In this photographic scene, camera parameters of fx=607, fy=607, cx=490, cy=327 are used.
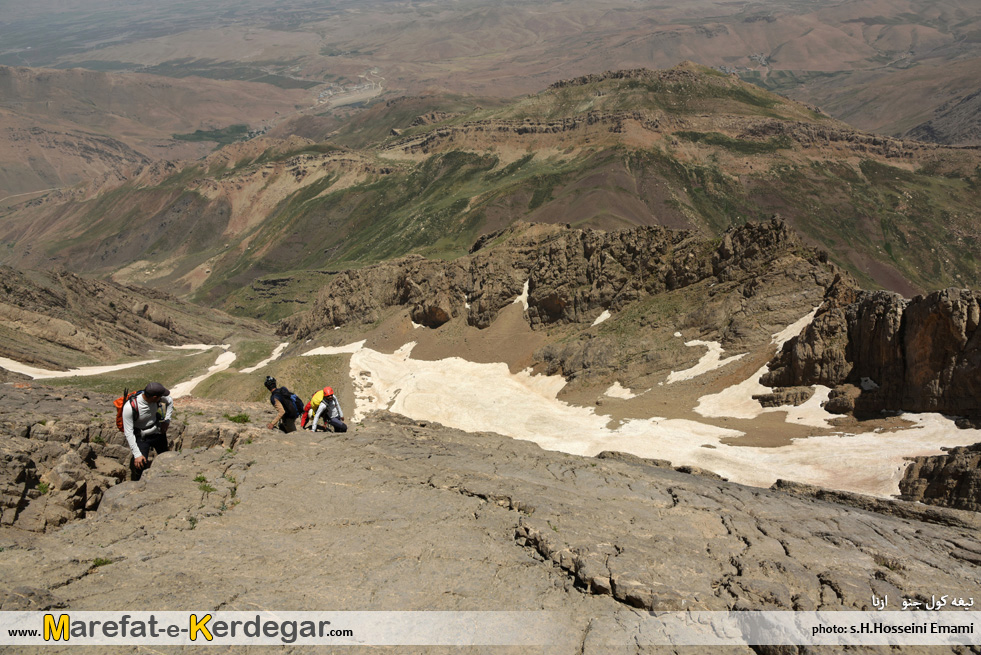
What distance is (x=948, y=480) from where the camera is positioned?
997 inches

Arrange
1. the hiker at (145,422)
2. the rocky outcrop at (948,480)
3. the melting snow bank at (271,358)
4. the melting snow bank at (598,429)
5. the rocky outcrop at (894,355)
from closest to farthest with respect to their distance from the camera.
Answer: the hiker at (145,422), the rocky outcrop at (948,480), the melting snow bank at (598,429), the rocky outcrop at (894,355), the melting snow bank at (271,358)

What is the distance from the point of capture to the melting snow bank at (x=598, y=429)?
30.3 m

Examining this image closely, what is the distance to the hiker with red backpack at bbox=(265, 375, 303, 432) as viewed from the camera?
20344mm

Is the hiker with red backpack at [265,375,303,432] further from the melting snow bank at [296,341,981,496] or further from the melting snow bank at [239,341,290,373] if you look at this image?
the melting snow bank at [239,341,290,373]

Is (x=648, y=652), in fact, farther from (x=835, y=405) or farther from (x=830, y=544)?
(x=835, y=405)

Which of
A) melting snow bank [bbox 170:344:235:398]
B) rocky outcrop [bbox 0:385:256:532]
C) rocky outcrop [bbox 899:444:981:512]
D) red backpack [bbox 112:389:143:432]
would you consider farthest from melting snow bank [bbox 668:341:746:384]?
melting snow bank [bbox 170:344:235:398]

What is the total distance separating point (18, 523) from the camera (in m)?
12.1

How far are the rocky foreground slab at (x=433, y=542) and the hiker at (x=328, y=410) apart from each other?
697 mm

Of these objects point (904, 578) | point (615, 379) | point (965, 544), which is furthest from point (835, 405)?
point (904, 578)

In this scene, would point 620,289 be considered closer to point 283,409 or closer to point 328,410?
point 328,410

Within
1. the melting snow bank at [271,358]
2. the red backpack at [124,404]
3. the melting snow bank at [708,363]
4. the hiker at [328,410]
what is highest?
the red backpack at [124,404]

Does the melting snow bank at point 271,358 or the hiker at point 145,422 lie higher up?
the hiker at point 145,422

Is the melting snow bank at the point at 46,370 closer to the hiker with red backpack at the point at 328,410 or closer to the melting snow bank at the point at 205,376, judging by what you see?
the melting snow bank at the point at 205,376

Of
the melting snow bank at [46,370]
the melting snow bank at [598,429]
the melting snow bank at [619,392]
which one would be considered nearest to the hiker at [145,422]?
the melting snow bank at [598,429]
